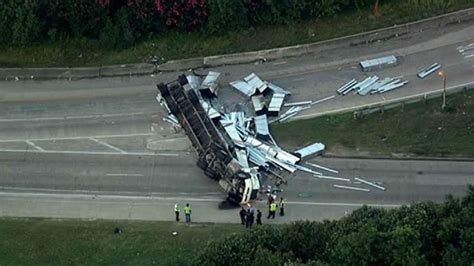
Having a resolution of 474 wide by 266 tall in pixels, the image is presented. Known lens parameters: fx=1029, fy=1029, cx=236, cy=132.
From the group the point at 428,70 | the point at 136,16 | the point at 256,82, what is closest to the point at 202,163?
the point at 256,82

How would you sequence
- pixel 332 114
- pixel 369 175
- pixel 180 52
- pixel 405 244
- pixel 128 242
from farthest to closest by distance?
pixel 180 52, pixel 332 114, pixel 369 175, pixel 128 242, pixel 405 244

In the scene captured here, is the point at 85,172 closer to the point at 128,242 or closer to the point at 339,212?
the point at 128,242

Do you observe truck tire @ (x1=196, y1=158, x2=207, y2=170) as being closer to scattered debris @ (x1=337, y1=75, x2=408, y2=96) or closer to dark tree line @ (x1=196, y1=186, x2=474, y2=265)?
dark tree line @ (x1=196, y1=186, x2=474, y2=265)

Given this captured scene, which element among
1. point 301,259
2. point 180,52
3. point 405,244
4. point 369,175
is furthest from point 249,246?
point 180,52

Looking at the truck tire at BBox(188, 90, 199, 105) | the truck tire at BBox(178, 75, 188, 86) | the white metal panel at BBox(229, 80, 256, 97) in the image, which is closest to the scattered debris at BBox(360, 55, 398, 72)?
the white metal panel at BBox(229, 80, 256, 97)

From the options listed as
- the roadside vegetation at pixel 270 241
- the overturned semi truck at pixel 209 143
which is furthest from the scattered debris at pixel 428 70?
the roadside vegetation at pixel 270 241

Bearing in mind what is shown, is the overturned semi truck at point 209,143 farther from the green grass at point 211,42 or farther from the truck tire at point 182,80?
the green grass at point 211,42

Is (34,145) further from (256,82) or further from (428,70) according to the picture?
(428,70)
